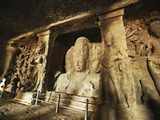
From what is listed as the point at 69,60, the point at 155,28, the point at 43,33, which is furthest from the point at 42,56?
the point at 155,28

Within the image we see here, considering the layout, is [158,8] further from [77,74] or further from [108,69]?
[77,74]

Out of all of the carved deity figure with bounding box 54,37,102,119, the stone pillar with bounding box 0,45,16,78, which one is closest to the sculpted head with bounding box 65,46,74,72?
the carved deity figure with bounding box 54,37,102,119

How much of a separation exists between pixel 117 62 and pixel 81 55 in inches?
58.9

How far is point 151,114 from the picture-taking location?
10.2 feet

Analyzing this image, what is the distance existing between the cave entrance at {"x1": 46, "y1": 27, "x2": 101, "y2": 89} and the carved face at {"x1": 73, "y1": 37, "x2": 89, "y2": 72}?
1.45 feet

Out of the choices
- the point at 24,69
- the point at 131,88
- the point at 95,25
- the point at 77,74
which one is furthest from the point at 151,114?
the point at 24,69

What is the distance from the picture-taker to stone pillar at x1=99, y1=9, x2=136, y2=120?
3.49 metres

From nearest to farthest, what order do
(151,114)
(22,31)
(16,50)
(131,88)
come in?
(151,114), (131,88), (22,31), (16,50)

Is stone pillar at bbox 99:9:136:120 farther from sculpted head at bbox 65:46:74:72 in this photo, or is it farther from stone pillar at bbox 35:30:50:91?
stone pillar at bbox 35:30:50:91

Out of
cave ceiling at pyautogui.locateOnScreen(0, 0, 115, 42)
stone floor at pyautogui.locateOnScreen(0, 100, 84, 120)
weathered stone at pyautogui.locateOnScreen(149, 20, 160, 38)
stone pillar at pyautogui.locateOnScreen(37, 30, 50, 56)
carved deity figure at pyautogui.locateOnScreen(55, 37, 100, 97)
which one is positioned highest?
cave ceiling at pyautogui.locateOnScreen(0, 0, 115, 42)

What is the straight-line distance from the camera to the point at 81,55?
507 cm

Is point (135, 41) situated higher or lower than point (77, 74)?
higher

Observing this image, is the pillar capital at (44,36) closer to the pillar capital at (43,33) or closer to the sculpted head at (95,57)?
the pillar capital at (43,33)

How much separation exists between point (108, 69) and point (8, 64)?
4.92 metres
